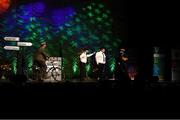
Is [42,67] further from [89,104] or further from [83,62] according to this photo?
[89,104]

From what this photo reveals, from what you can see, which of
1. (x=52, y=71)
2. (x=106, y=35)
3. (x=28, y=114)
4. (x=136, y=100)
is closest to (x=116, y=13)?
(x=106, y=35)

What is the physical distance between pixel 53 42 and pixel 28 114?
46.5 ft

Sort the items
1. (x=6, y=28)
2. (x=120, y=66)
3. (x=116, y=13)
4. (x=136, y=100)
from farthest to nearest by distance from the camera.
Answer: (x=116, y=13)
(x=6, y=28)
(x=120, y=66)
(x=136, y=100)

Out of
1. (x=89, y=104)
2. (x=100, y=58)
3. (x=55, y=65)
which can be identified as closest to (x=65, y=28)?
(x=55, y=65)

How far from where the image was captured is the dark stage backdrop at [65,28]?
73.1ft

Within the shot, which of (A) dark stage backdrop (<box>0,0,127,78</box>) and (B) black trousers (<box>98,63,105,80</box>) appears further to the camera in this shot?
(A) dark stage backdrop (<box>0,0,127,78</box>)

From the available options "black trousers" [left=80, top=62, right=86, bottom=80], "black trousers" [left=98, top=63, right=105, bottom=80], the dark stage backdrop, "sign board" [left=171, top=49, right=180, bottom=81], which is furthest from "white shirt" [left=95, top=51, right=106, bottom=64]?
"sign board" [left=171, top=49, right=180, bottom=81]

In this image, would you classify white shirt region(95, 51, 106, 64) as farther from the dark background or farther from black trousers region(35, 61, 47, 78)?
the dark background

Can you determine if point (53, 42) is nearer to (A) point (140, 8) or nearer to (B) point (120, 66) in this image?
(A) point (140, 8)

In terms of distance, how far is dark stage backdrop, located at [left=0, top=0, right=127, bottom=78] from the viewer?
73.1 feet

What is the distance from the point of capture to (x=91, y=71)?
904 inches

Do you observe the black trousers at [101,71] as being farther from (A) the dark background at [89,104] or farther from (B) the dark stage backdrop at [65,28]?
(A) the dark background at [89,104]

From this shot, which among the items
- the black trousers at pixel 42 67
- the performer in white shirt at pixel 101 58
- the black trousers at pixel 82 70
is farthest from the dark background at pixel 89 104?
the black trousers at pixel 82 70

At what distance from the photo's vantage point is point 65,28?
23.0 metres
